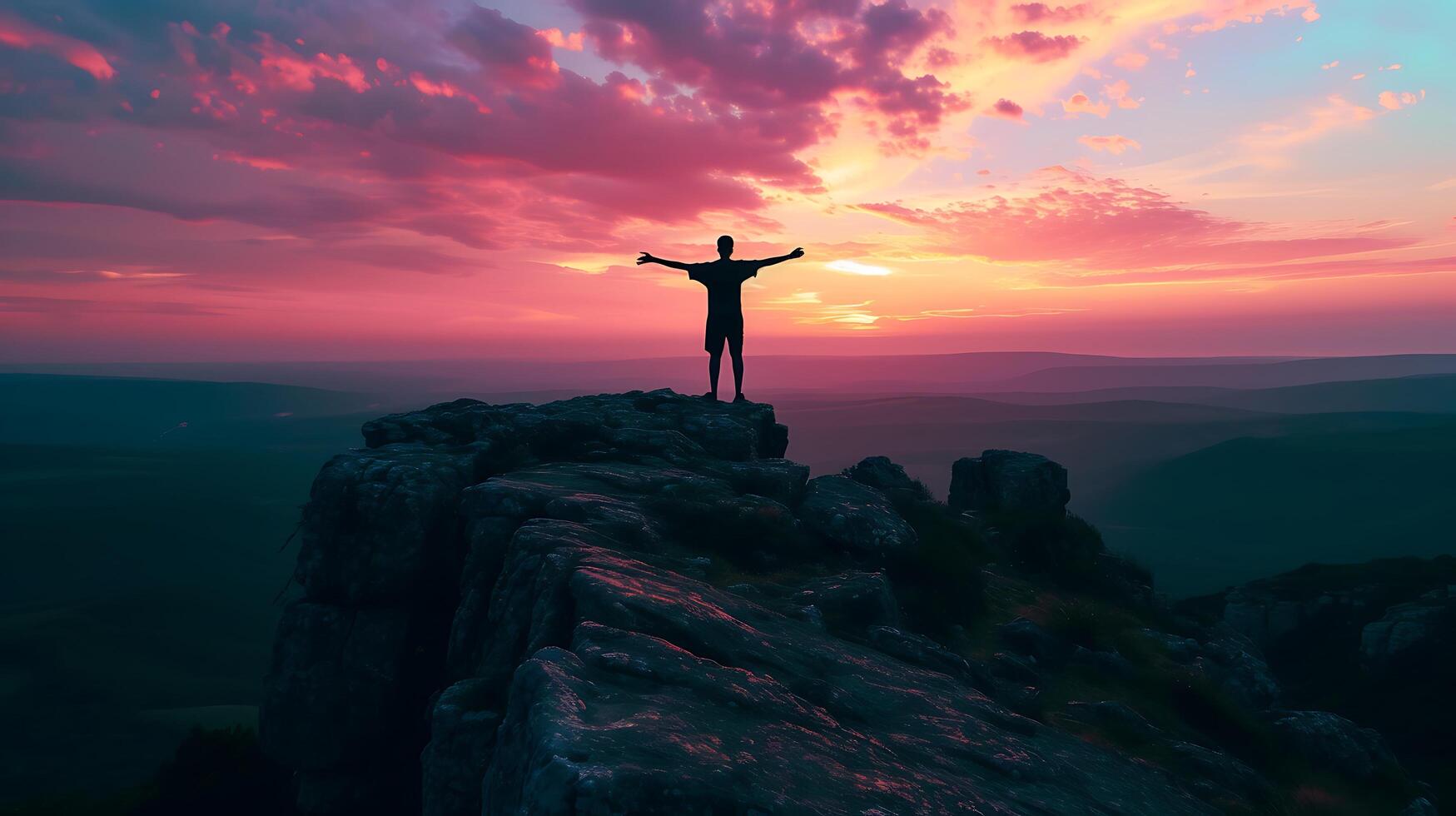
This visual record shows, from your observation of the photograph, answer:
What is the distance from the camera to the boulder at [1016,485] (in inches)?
960

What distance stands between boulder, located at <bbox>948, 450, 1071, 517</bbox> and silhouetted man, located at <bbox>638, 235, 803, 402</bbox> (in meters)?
10.4

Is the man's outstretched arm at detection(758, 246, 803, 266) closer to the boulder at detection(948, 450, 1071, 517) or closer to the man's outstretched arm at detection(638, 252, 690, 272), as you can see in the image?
the man's outstretched arm at detection(638, 252, 690, 272)

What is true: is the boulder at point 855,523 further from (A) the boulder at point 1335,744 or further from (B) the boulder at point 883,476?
(A) the boulder at point 1335,744

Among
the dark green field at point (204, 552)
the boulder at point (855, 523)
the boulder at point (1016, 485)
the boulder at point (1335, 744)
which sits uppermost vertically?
the boulder at point (855, 523)

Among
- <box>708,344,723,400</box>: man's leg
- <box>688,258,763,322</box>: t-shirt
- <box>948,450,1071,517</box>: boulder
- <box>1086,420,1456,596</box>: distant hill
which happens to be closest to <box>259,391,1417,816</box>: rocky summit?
<box>708,344,723,400</box>: man's leg

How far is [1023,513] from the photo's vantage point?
20.8 metres

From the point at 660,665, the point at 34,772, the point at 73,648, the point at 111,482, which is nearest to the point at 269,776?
the point at 660,665

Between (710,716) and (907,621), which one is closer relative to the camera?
(710,716)

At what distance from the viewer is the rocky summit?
525cm

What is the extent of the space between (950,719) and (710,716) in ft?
11.5

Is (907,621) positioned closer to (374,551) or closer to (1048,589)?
(1048,589)

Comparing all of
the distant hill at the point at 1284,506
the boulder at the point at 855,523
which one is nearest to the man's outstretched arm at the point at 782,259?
the boulder at the point at 855,523

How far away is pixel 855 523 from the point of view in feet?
44.9

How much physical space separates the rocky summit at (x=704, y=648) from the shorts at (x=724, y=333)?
1.82 metres
